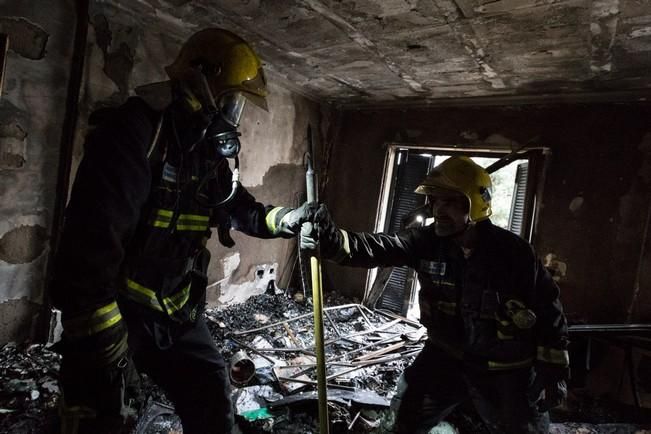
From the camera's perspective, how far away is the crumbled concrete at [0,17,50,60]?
245 centimetres

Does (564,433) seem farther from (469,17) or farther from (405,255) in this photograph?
(469,17)

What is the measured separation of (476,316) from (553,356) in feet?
1.63

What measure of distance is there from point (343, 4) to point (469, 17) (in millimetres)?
913

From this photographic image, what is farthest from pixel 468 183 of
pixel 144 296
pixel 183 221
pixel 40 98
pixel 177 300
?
pixel 40 98

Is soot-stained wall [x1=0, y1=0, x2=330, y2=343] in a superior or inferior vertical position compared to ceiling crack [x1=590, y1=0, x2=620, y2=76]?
inferior

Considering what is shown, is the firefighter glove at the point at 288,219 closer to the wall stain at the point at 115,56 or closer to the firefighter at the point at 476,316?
the firefighter at the point at 476,316

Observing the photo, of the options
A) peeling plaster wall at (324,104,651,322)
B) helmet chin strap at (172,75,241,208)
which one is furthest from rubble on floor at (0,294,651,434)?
helmet chin strap at (172,75,241,208)

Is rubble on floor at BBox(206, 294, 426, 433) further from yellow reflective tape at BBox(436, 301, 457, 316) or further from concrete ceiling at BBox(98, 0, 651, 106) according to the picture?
concrete ceiling at BBox(98, 0, 651, 106)

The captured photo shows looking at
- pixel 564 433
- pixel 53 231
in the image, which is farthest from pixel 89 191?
pixel 564 433

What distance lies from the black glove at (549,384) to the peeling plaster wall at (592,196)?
2.30 meters

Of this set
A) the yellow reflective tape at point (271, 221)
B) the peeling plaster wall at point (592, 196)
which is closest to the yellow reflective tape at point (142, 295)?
the yellow reflective tape at point (271, 221)

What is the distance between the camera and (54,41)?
2.69m

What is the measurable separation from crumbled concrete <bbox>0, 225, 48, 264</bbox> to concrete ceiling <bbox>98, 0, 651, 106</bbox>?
77.6 inches

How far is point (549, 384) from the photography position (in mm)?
2141
